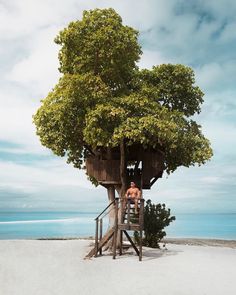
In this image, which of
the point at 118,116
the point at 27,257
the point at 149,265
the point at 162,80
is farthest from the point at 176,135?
A: the point at 27,257

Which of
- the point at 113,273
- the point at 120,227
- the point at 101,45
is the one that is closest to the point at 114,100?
the point at 101,45

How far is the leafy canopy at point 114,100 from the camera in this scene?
23469 mm

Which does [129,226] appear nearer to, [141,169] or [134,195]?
[134,195]

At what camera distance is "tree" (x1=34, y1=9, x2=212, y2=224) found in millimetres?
23516

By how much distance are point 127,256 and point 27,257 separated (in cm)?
499

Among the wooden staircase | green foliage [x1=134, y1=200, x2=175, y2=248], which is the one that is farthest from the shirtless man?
green foliage [x1=134, y1=200, x2=175, y2=248]

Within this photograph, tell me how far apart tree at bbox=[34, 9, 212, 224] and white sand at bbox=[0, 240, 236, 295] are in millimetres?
5373

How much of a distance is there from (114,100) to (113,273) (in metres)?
9.47

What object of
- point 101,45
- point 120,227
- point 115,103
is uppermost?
point 101,45

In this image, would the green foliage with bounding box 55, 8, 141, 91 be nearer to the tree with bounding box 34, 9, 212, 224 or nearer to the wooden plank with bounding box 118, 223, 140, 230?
the tree with bounding box 34, 9, 212, 224

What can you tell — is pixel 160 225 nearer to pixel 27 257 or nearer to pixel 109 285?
pixel 27 257

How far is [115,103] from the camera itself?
78.5 feet

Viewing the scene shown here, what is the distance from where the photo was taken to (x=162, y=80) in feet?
91.3

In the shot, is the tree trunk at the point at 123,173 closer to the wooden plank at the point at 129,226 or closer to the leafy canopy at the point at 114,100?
the leafy canopy at the point at 114,100
